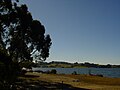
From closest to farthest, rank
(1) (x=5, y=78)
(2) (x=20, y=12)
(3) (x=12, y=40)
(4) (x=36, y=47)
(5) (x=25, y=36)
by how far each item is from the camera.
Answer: (1) (x=5, y=78) < (2) (x=20, y=12) < (3) (x=12, y=40) < (5) (x=25, y=36) < (4) (x=36, y=47)

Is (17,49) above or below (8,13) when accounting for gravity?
below

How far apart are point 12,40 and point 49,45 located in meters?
18.7

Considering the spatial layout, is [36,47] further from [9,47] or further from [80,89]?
[80,89]

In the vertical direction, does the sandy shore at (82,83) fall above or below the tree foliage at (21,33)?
below

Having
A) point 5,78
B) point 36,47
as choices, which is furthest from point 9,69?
point 36,47

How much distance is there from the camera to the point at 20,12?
49.3 metres

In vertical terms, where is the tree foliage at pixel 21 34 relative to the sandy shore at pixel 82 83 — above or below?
above

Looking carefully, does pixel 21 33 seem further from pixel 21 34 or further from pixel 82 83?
pixel 82 83

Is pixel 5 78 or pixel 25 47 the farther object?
pixel 25 47

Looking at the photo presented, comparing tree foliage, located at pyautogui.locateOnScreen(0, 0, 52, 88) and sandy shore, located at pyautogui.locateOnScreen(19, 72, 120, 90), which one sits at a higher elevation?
tree foliage, located at pyautogui.locateOnScreen(0, 0, 52, 88)

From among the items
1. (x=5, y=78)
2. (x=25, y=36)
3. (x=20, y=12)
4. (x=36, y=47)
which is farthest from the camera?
(x=36, y=47)

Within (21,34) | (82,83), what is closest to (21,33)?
(21,34)

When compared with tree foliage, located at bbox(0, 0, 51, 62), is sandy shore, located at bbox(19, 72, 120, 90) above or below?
below

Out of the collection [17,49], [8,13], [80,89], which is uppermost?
[8,13]
